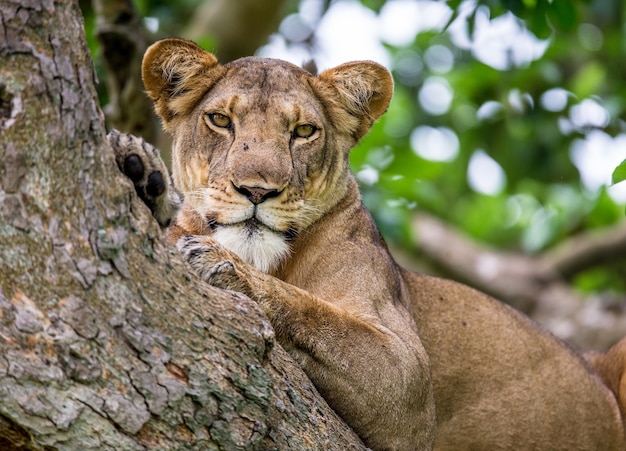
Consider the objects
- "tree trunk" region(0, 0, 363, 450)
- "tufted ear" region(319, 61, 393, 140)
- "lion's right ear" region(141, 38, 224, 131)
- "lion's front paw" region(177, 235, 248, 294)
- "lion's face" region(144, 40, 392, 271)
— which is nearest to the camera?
"tree trunk" region(0, 0, 363, 450)

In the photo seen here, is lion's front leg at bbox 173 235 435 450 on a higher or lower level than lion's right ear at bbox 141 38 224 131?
lower

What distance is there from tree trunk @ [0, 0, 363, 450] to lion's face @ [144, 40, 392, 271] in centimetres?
137

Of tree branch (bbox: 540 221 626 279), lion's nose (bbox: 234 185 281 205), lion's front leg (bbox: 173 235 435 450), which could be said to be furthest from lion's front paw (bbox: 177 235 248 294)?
tree branch (bbox: 540 221 626 279)

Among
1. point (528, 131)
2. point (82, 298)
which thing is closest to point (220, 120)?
point (82, 298)

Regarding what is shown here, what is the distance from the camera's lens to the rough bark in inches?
483

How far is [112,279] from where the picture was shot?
3986 mm

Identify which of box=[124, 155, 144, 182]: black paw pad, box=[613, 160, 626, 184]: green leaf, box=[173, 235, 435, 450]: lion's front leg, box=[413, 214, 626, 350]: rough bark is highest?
box=[613, 160, 626, 184]: green leaf

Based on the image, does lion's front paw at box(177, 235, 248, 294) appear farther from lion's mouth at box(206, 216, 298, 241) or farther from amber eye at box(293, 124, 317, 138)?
amber eye at box(293, 124, 317, 138)

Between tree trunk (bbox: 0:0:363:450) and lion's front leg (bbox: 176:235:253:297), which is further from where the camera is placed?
lion's front leg (bbox: 176:235:253:297)

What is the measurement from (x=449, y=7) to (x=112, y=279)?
4330 millimetres

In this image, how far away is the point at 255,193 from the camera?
5.60 meters

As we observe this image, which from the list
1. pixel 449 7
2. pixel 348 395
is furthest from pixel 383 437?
pixel 449 7

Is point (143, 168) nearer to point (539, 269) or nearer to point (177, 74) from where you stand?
point (177, 74)

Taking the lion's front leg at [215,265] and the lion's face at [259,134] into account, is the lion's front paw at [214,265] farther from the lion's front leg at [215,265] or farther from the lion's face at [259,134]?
the lion's face at [259,134]
